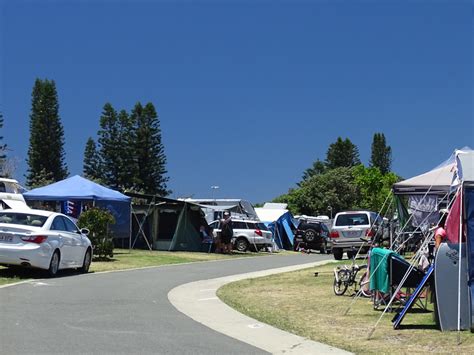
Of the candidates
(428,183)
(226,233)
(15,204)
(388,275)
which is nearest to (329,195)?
(226,233)

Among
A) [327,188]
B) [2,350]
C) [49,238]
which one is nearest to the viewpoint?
[2,350]

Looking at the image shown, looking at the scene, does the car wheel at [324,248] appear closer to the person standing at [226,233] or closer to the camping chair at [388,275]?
the person standing at [226,233]

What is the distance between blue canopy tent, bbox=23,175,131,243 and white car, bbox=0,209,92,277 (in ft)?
28.5

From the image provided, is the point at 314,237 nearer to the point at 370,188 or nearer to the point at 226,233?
the point at 226,233

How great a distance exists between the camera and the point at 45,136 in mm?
57562

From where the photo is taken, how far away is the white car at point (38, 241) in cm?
1455

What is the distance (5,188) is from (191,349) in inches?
694

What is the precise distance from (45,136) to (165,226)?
29.9 m

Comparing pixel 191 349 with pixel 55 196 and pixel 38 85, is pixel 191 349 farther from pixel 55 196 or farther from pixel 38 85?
pixel 38 85

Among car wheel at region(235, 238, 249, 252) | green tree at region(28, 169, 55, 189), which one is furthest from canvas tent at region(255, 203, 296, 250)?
green tree at region(28, 169, 55, 189)

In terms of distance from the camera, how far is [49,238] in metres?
14.9

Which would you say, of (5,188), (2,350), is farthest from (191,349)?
(5,188)

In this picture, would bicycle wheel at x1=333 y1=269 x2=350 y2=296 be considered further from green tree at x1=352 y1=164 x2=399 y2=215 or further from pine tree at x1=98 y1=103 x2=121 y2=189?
green tree at x1=352 y1=164 x2=399 y2=215

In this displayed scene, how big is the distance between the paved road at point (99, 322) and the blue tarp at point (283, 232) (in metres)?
26.0
